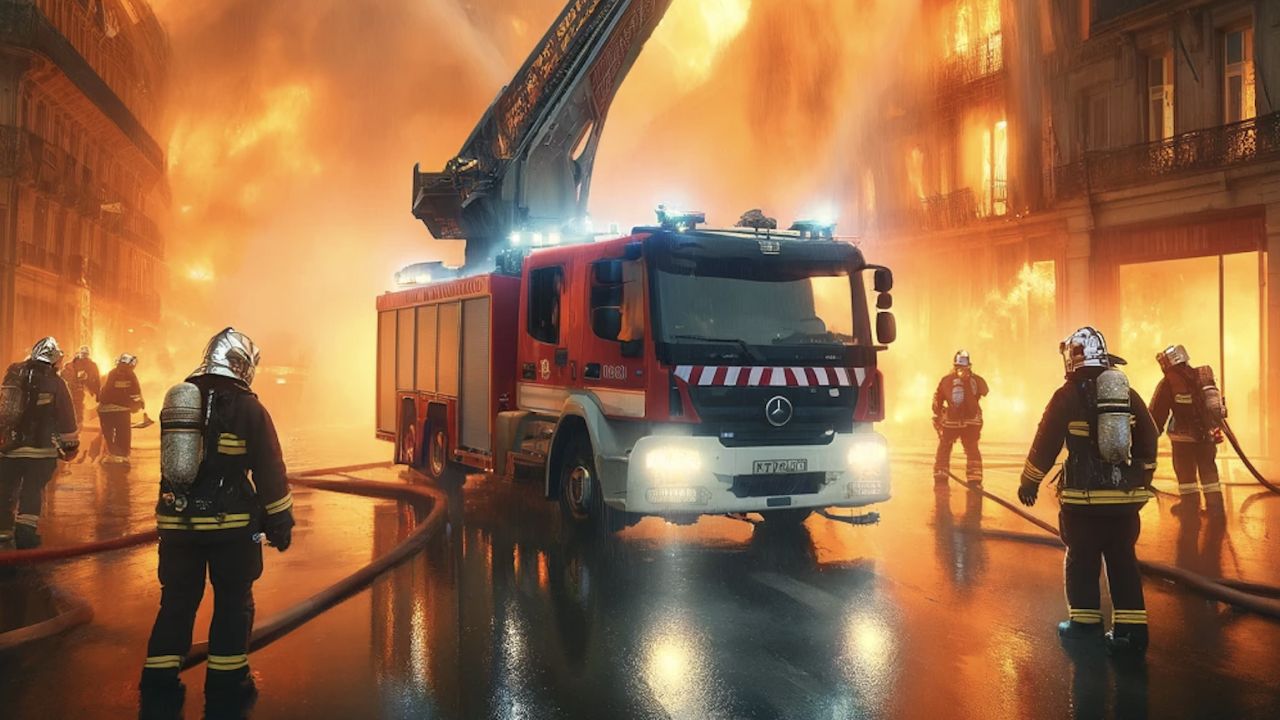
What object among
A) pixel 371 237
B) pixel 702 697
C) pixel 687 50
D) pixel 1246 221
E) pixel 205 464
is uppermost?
pixel 687 50

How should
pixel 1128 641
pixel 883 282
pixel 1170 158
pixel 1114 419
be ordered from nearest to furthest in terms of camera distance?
1. pixel 1128 641
2. pixel 1114 419
3. pixel 883 282
4. pixel 1170 158

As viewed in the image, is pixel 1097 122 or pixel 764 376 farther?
pixel 1097 122

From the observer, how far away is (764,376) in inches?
287

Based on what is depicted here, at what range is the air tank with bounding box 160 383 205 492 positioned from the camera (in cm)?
429

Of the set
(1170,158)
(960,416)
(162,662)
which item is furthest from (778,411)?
(1170,158)

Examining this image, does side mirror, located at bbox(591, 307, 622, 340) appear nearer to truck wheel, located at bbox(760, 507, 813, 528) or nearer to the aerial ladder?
truck wheel, located at bbox(760, 507, 813, 528)

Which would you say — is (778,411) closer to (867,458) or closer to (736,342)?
(736,342)

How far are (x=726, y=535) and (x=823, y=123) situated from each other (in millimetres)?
20821

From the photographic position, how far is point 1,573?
6973 mm

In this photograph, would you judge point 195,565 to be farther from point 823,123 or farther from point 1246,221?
point 823,123

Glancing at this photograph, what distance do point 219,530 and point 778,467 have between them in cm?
408

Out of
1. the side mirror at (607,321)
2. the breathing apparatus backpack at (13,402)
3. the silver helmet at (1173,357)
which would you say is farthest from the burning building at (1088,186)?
the breathing apparatus backpack at (13,402)

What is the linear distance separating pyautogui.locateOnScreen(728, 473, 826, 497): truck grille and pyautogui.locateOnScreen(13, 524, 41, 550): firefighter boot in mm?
5622

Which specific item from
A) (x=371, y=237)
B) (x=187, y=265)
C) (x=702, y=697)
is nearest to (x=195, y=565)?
(x=702, y=697)
